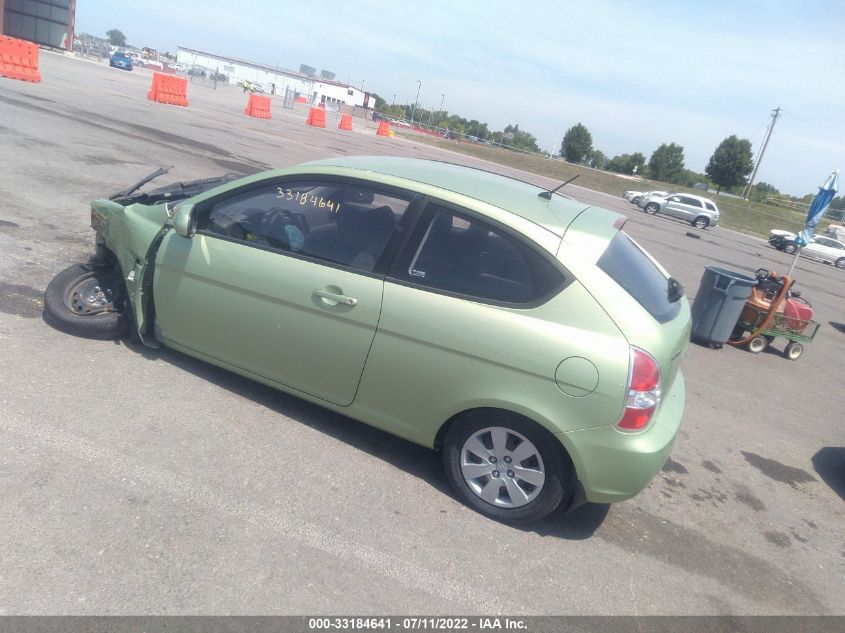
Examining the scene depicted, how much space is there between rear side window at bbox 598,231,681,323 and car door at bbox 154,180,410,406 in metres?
1.27

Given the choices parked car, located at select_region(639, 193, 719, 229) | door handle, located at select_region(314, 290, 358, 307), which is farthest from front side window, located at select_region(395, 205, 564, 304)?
parked car, located at select_region(639, 193, 719, 229)

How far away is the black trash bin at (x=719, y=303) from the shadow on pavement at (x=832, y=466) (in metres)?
2.67

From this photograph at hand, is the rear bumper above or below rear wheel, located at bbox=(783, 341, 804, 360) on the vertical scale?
above

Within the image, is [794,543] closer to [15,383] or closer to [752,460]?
[752,460]

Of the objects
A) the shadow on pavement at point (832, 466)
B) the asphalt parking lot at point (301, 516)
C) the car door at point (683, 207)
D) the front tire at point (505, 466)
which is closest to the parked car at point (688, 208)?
the car door at point (683, 207)

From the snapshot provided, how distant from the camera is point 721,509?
4.55 meters

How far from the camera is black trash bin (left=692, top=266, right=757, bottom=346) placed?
8.54 metres

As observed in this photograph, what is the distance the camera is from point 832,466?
227 inches

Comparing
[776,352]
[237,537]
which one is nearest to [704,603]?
[237,537]

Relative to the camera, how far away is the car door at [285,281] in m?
3.91

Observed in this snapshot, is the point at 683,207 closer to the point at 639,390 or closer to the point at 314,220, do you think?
the point at 314,220

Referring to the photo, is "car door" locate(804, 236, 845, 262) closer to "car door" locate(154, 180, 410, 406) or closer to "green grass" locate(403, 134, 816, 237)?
"green grass" locate(403, 134, 816, 237)

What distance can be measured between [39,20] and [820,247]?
179 ft

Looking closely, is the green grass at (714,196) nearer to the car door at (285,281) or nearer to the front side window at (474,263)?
the car door at (285,281)
